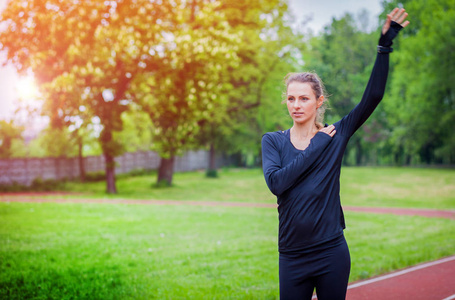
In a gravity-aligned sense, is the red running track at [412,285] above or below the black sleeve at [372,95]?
below

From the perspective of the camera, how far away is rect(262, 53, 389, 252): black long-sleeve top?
98.7 inches

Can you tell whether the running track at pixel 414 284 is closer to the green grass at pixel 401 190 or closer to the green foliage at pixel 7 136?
the green grass at pixel 401 190

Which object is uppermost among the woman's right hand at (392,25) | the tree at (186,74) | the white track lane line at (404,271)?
the tree at (186,74)

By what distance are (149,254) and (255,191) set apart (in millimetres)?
15931

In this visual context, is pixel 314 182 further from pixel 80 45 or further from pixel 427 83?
pixel 427 83

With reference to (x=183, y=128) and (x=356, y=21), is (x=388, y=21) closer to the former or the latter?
(x=183, y=128)

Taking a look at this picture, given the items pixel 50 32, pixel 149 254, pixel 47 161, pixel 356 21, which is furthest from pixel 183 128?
pixel 356 21

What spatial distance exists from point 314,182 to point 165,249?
21.7ft

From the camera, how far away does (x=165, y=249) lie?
8695 mm

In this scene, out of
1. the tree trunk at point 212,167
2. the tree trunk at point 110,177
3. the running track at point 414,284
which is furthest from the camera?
the tree trunk at point 212,167

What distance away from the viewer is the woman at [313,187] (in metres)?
2.51

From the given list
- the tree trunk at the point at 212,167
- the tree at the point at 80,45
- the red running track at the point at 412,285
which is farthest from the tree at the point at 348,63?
the red running track at the point at 412,285

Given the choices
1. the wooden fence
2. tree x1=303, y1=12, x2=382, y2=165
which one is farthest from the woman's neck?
tree x1=303, y1=12, x2=382, y2=165

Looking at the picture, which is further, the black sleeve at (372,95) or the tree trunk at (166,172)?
the tree trunk at (166,172)
